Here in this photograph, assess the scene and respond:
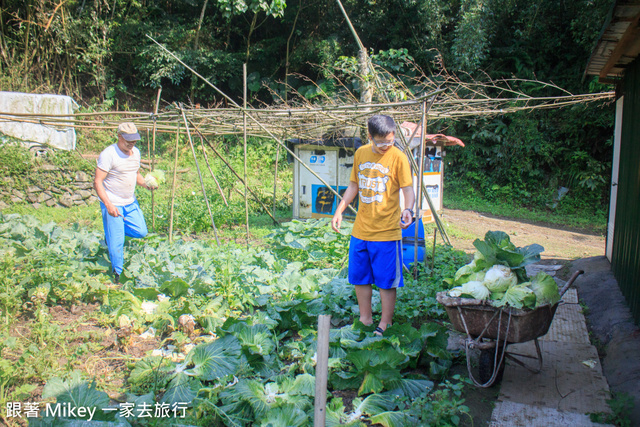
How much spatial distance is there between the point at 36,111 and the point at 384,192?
13259 millimetres

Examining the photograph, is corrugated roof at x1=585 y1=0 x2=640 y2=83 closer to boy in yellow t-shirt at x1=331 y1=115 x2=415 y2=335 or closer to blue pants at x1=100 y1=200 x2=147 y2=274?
boy in yellow t-shirt at x1=331 y1=115 x2=415 y2=335

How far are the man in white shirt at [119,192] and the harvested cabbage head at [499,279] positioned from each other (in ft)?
12.9

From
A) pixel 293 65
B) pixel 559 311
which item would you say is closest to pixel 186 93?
pixel 293 65

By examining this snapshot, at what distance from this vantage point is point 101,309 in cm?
416

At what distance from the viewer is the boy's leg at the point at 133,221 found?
5.23m

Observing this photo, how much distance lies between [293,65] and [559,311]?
1560 centimetres

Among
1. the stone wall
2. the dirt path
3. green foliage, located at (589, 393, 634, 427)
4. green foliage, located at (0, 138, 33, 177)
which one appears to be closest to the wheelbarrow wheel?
green foliage, located at (589, 393, 634, 427)

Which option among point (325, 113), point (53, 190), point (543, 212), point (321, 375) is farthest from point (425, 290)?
point (53, 190)

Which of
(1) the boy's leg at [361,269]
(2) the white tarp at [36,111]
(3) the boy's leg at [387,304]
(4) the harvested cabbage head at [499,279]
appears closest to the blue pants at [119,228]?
(1) the boy's leg at [361,269]

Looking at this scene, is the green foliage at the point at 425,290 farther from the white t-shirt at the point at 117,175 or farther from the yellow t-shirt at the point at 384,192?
the white t-shirt at the point at 117,175

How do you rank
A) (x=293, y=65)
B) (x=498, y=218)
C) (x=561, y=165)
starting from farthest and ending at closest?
(x=293, y=65) → (x=561, y=165) → (x=498, y=218)

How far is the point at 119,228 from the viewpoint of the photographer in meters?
4.96

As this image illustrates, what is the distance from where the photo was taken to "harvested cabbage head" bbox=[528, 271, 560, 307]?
2959mm

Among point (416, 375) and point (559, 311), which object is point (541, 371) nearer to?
point (416, 375)
